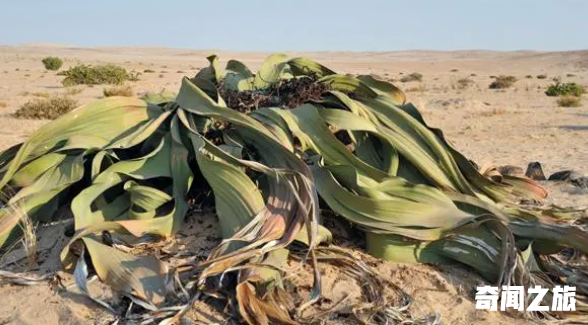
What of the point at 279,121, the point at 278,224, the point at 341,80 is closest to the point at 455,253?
the point at 278,224

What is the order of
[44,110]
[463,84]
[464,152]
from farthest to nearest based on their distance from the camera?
[463,84] → [44,110] → [464,152]

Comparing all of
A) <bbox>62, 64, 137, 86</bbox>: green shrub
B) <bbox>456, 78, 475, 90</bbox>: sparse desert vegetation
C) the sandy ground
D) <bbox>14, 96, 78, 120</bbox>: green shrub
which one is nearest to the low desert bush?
<bbox>456, 78, 475, 90</bbox>: sparse desert vegetation

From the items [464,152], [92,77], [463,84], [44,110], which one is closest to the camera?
[464,152]

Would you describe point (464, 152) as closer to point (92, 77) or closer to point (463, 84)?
point (92, 77)

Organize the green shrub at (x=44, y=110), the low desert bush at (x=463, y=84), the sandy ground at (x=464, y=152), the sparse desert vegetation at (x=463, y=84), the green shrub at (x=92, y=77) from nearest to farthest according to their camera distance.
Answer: the sandy ground at (x=464, y=152) → the green shrub at (x=44, y=110) → the green shrub at (x=92, y=77) → the sparse desert vegetation at (x=463, y=84) → the low desert bush at (x=463, y=84)

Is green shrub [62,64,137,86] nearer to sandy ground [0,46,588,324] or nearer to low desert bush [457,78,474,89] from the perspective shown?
sandy ground [0,46,588,324]

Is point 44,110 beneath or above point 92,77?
above

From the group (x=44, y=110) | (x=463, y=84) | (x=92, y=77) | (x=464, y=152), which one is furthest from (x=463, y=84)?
(x=44, y=110)

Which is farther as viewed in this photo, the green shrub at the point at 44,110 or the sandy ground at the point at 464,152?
the green shrub at the point at 44,110

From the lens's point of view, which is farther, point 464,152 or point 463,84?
point 463,84

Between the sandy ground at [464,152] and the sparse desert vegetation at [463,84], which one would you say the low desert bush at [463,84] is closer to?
the sparse desert vegetation at [463,84]

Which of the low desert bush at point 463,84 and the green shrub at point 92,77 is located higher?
the green shrub at point 92,77

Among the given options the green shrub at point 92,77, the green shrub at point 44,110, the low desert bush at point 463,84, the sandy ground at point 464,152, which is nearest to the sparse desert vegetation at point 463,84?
the low desert bush at point 463,84

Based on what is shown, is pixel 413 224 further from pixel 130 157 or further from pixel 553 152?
pixel 553 152
